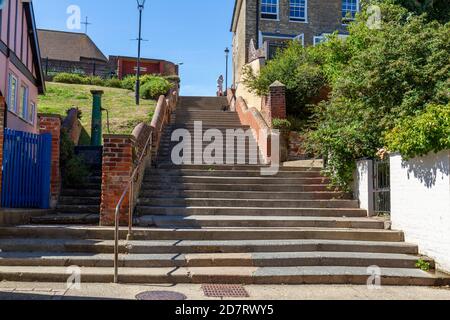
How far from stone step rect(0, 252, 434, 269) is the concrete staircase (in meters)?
0.01

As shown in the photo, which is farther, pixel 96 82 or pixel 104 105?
pixel 96 82

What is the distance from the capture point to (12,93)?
13.2m

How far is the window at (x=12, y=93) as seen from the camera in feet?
41.8

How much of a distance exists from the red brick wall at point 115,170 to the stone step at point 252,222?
0.56 meters

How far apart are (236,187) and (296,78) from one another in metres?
6.40

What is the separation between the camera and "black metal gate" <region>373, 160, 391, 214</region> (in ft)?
27.7

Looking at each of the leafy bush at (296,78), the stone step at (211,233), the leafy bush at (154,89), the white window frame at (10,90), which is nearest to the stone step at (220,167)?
the stone step at (211,233)

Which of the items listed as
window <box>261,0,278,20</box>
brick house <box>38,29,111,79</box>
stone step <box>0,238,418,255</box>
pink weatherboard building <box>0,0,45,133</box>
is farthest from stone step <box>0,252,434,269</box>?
brick house <box>38,29,111,79</box>

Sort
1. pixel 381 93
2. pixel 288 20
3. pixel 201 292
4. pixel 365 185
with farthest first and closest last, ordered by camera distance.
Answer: pixel 288 20 < pixel 381 93 < pixel 365 185 < pixel 201 292

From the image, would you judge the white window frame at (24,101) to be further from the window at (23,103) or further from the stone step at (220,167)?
the stone step at (220,167)

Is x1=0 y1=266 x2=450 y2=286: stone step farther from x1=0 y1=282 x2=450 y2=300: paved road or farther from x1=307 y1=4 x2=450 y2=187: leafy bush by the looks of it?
x1=307 y1=4 x2=450 y2=187: leafy bush

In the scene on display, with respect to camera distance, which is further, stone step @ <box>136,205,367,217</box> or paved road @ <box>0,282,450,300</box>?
stone step @ <box>136,205,367,217</box>

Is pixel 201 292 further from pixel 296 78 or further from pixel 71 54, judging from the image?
pixel 71 54

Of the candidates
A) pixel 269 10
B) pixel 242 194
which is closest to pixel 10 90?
pixel 242 194
